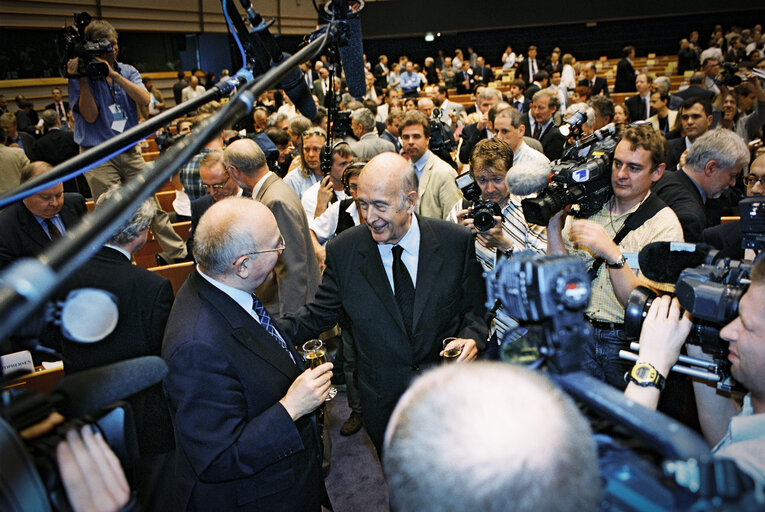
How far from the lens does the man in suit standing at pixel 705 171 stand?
2.76 meters

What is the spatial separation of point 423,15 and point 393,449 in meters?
19.5

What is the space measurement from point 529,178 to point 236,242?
45.8 inches

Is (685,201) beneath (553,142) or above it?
beneath

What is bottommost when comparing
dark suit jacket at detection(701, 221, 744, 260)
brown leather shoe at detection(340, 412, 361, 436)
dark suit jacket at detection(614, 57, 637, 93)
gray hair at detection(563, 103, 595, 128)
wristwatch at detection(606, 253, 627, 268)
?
brown leather shoe at detection(340, 412, 361, 436)

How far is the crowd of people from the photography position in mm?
667

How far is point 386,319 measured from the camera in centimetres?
198

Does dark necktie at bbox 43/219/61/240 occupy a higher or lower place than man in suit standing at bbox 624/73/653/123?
lower

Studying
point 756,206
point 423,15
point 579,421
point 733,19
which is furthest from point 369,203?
point 733,19

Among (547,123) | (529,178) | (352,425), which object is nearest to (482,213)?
(529,178)

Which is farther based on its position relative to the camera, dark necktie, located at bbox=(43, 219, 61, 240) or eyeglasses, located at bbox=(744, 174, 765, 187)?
dark necktie, located at bbox=(43, 219, 61, 240)

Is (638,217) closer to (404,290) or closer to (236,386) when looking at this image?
(404,290)

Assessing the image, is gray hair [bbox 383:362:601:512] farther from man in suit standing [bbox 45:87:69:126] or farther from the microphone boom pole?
man in suit standing [bbox 45:87:69:126]

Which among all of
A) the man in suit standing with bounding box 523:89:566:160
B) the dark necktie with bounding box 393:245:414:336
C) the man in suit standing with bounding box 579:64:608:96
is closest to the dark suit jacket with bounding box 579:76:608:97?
the man in suit standing with bounding box 579:64:608:96

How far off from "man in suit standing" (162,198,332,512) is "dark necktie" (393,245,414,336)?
0.43m
